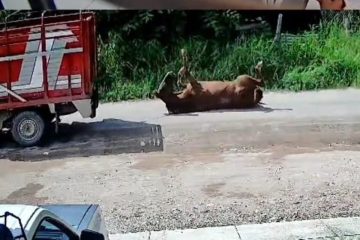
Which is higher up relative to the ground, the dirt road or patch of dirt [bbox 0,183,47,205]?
the dirt road

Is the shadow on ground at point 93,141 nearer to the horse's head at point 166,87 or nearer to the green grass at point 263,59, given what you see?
the horse's head at point 166,87

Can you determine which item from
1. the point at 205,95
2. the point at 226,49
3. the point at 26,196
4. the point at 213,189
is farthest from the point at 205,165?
the point at 226,49

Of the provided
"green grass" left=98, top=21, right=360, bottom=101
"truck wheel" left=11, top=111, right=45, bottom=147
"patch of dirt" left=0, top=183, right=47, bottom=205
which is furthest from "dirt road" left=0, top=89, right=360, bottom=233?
"green grass" left=98, top=21, right=360, bottom=101

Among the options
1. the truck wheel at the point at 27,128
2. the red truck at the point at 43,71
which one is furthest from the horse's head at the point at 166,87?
the truck wheel at the point at 27,128

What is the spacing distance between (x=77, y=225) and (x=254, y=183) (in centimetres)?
455

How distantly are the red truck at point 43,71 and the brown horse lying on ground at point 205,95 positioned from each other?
1.50m

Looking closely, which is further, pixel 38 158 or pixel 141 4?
pixel 38 158

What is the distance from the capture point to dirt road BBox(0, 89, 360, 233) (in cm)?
776

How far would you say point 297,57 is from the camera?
12.7 meters

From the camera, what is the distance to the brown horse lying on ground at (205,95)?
1162 centimetres

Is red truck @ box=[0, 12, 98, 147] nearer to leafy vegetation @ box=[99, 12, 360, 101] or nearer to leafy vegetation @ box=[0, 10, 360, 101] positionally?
leafy vegetation @ box=[0, 10, 360, 101]

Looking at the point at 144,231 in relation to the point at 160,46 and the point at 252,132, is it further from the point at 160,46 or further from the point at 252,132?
the point at 160,46

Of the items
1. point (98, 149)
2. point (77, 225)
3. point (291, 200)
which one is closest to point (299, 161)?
point (291, 200)

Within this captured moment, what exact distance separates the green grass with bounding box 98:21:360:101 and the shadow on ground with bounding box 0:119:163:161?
1166 millimetres
